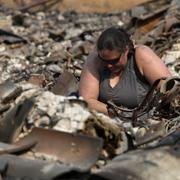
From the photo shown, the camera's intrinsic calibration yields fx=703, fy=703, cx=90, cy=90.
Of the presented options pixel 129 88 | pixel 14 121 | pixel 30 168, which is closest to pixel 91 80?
pixel 129 88

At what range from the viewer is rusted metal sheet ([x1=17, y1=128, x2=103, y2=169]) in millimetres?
5445

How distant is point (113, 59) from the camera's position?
7.20 m

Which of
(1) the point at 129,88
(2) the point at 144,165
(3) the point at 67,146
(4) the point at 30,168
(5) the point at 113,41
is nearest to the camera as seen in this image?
(4) the point at 30,168

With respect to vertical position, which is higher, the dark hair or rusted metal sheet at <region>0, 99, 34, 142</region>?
the dark hair

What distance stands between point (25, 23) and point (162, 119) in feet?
28.5

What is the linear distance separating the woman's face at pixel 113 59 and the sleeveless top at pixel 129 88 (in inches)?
4.6

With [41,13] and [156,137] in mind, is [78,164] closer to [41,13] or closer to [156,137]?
[156,137]

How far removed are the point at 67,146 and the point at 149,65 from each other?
205 centimetres

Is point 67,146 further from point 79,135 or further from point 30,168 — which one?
point 30,168

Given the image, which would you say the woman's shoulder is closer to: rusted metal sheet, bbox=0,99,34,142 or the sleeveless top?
the sleeveless top

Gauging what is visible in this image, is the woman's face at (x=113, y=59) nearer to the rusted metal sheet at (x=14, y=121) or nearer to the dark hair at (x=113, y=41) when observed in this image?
the dark hair at (x=113, y=41)

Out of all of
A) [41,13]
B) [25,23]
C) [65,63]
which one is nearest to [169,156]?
[65,63]

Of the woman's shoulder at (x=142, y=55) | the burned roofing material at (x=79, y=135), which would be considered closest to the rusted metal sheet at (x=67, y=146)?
the burned roofing material at (x=79, y=135)

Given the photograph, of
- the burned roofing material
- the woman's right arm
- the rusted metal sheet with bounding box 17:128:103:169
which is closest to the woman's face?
the woman's right arm
